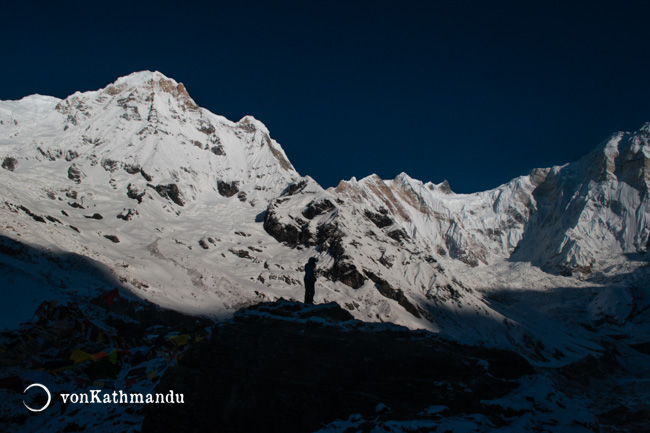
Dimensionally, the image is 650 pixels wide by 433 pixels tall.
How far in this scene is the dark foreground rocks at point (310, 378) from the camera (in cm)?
1135

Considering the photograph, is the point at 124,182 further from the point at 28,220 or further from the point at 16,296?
the point at 16,296

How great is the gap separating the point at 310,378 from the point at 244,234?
4396 inches

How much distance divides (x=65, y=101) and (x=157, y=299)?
148 meters

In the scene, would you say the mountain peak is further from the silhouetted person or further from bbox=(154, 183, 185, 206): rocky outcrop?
the silhouetted person

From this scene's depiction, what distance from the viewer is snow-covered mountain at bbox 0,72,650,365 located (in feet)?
256

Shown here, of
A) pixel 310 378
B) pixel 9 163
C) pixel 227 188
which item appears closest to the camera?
pixel 310 378

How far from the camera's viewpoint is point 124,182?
129750 millimetres

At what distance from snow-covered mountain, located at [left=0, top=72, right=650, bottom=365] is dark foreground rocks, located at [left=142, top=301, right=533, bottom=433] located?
2011 cm

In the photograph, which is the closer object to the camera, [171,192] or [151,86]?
[171,192]

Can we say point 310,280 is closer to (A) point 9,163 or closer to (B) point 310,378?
(B) point 310,378

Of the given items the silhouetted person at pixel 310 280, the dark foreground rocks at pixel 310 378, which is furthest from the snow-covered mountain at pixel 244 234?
the dark foreground rocks at pixel 310 378

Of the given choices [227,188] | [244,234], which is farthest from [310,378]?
[227,188]

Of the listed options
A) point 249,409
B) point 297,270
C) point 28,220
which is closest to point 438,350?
point 249,409

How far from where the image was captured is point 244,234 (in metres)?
122
